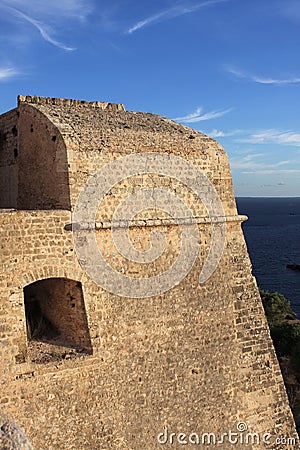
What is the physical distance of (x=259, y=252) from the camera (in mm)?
66562

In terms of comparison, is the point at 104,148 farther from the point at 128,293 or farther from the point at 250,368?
the point at 250,368

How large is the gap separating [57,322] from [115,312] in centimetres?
123

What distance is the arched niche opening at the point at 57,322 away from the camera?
802 cm

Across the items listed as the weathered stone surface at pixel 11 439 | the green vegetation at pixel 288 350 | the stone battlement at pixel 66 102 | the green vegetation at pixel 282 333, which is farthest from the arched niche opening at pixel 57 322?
the green vegetation at pixel 282 333

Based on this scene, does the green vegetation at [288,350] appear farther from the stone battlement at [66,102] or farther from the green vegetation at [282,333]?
the stone battlement at [66,102]

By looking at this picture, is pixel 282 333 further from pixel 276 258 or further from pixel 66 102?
pixel 276 258

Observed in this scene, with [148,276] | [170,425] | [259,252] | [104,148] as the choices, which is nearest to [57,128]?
[104,148]

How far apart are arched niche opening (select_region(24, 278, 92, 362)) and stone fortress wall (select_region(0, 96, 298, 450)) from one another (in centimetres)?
4

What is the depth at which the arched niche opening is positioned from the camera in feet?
26.3

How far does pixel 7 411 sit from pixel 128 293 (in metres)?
2.86

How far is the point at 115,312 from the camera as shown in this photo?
8.35 meters

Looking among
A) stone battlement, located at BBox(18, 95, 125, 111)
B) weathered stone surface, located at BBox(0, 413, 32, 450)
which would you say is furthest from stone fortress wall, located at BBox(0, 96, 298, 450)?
weathered stone surface, located at BBox(0, 413, 32, 450)

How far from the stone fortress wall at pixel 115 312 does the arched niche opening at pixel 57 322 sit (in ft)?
0.11

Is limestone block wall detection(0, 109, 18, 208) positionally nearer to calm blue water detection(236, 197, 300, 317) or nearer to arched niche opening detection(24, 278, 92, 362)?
arched niche opening detection(24, 278, 92, 362)
